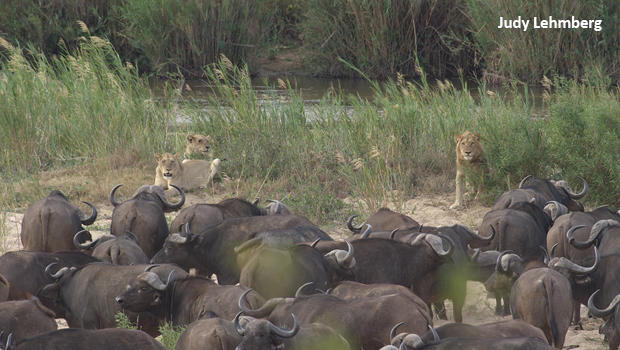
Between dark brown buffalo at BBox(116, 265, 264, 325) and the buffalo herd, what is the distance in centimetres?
1

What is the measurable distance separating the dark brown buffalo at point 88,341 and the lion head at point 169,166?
603 cm

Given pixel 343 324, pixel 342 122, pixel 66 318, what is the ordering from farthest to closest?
pixel 342 122, pixel 66 318, pixel 343 324

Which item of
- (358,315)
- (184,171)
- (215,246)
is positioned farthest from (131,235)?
(184,171)

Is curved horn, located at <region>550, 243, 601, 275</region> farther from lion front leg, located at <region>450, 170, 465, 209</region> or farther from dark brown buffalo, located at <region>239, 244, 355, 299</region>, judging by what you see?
lion front leg, located at <region>450, 170, 465, 209</region>

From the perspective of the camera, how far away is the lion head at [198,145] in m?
12.8

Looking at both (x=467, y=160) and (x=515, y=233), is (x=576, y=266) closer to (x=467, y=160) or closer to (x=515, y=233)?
(x=515, y=233)

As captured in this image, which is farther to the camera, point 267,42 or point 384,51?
point 267,42

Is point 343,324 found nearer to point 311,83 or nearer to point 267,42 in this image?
point 311,83

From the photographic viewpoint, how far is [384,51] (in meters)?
22.2

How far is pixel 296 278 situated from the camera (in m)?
7.00

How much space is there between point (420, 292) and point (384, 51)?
1505cm

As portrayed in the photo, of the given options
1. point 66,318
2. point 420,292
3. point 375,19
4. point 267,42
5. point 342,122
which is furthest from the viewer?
point 267,42

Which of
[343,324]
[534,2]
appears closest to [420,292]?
[343,324]

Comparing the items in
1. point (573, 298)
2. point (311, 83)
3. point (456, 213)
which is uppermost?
point (573, 298)
